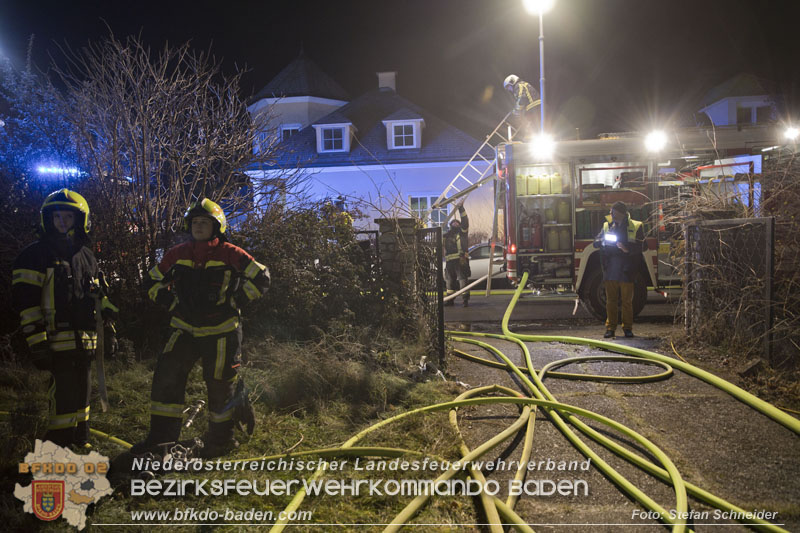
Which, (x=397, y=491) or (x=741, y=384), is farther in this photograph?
(x=741, y=384)

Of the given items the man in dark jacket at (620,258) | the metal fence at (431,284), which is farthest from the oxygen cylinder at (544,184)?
the metal fence at (431,284)

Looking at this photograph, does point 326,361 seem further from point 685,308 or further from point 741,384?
point 685,308

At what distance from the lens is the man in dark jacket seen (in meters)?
7.07

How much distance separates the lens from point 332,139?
25547 mm

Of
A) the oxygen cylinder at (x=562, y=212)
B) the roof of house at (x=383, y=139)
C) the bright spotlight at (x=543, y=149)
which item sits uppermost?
the roof of house at (x=383, y=139)

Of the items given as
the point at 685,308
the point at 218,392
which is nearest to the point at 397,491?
the point at 218,392

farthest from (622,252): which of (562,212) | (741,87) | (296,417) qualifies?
(741,87)

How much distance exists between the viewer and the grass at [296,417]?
9.80 ft

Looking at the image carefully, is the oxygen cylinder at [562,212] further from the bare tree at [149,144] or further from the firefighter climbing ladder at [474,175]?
the bare tree at [149,144]

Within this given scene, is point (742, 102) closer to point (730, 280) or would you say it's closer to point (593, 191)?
point (593, 191)

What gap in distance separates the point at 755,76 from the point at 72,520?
40.5 m

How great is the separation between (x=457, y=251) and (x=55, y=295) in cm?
795

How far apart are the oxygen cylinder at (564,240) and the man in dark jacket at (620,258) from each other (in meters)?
1.68

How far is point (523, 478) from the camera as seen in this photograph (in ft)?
10.8
